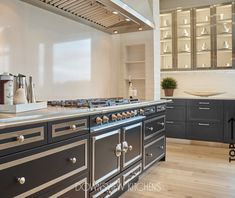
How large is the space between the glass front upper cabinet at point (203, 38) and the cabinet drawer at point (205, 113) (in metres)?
0.83

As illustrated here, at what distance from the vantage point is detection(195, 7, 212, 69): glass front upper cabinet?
15.8 ft

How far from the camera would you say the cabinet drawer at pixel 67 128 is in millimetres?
1590

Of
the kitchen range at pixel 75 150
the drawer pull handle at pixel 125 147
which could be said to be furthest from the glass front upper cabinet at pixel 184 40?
the drawer pull handle at pixel 125 147

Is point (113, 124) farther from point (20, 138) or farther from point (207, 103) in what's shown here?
point (207, 103)

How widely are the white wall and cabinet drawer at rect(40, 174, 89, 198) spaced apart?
1.03 meters

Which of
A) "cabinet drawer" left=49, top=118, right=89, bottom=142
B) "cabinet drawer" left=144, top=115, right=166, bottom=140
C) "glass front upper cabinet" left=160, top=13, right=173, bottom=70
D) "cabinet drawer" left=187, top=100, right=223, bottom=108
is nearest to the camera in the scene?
"cabinet drawer" left=49, top=118, right=89, bottom=142

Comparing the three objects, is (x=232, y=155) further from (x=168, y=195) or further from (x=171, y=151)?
(x=168, y=195)

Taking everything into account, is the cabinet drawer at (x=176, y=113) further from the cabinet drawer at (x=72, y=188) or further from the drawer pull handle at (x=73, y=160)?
the drawer pull handle at (x=73, y=160)

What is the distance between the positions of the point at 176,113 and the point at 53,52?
2.85 m

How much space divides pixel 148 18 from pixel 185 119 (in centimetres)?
211

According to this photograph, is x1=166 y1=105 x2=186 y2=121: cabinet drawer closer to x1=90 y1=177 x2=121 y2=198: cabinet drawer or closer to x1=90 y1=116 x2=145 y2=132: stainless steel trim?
x1=90 y1=116 x2=145 y2=132: stainless steel trim

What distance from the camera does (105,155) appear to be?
2156 mm

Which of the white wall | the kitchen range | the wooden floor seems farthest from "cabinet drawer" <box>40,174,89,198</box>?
the white wall

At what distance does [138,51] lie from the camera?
4078 mm
